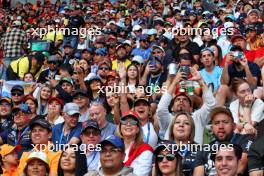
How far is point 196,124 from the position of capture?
8.12 meters

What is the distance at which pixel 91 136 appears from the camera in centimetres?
787

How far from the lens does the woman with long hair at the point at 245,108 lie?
7691mm

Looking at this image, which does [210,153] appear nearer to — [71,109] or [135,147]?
[135,147]

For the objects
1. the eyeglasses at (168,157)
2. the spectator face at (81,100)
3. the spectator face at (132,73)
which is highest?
the spectator face at (132,73)

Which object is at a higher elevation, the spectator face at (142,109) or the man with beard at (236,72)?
the man with beard at (236,72)

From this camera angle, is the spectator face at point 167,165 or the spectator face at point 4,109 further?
the spectator face at point 4,109

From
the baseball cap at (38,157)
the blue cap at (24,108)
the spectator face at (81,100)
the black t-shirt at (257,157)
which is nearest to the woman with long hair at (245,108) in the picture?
the black t-shirt at (257,157)

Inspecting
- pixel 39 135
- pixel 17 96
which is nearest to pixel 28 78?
pixel 17 96

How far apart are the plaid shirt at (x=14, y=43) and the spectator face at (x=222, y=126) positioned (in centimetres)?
943

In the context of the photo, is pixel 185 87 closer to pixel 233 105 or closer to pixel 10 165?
pixel 233 105

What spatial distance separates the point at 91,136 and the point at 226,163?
225cm

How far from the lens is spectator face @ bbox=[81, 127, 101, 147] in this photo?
784 cm

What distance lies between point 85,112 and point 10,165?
2.00 m

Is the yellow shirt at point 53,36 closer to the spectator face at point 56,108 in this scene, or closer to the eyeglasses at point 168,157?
the spectator face at point 56,108
